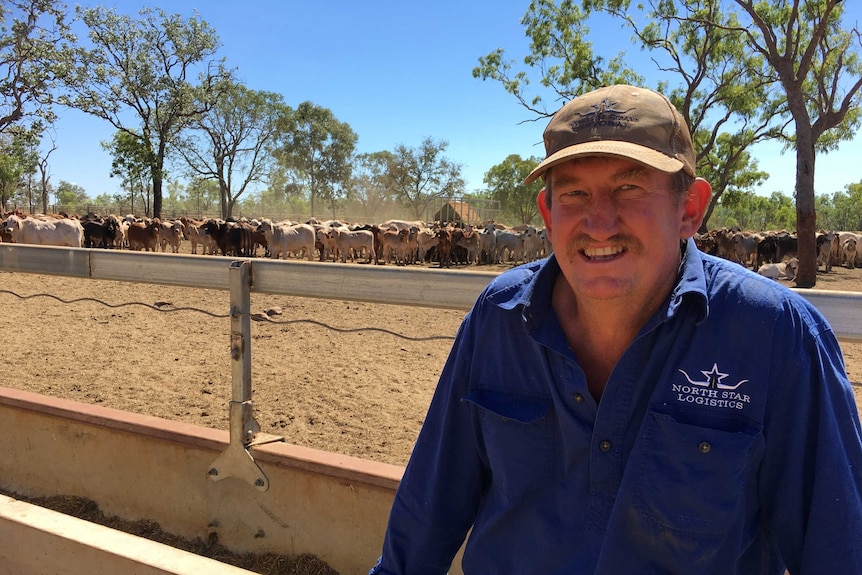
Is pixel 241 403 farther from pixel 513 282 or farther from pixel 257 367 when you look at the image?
pixel 257 367

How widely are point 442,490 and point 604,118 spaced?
113 centimetres

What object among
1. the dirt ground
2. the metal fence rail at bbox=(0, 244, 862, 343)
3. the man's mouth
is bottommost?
the dirt ground

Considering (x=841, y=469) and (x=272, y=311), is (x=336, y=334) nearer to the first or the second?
(x=272, y=311)

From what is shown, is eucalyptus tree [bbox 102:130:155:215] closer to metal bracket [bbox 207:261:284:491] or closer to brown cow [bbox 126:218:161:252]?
brown cow [bbox 126:218:161:252]

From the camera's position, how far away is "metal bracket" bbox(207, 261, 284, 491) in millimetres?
3309

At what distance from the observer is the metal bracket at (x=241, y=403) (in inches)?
130

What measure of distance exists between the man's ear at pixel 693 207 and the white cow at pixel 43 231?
26.1m

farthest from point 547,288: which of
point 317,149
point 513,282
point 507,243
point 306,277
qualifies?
point 317,149

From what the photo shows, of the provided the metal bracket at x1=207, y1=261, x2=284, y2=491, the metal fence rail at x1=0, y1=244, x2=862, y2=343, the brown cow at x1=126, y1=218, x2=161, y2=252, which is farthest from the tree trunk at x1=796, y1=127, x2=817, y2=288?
the brown cow at x1=126, y1=218, x2=161, y2=252

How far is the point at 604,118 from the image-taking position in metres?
1.61

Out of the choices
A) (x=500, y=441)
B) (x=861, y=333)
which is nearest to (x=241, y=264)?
(x=500, y=441)

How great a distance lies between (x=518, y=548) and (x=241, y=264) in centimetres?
222

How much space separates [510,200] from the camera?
238 ft

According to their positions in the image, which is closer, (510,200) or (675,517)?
(675,517)
